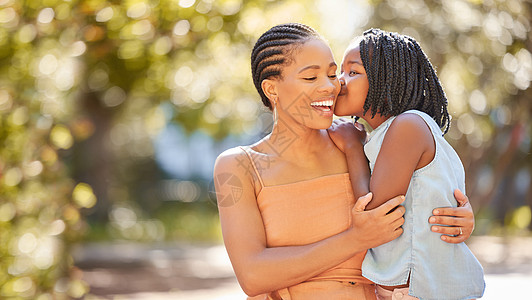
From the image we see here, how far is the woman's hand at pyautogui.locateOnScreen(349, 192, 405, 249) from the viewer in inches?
75.9

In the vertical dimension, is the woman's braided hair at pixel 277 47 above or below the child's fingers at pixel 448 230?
above

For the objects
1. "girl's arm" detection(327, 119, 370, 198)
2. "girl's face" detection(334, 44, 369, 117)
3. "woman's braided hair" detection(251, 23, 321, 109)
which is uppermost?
"woman's braided hair" detection(251, 23, 321, 109)

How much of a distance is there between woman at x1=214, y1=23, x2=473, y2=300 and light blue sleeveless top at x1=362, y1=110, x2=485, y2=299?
0.06 m

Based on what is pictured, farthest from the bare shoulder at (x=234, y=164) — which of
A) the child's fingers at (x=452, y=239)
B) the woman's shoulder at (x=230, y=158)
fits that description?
the child's fingers at (x=452, y=239)

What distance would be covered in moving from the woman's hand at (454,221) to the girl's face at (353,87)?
0.47 meters

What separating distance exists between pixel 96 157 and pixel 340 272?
18449 millimetres

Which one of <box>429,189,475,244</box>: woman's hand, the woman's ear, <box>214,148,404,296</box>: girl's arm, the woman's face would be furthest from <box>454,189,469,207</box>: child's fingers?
the woman's ear

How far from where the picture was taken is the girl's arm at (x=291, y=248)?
1.94m

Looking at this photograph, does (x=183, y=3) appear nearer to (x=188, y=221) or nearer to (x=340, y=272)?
(x=340, y=272)

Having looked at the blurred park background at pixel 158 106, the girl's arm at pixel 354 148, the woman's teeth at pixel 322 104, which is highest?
the blurred park background at pixel 158 106

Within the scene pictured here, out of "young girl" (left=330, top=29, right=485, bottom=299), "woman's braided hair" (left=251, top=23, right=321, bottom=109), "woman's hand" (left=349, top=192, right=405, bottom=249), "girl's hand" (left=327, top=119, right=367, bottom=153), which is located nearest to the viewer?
"woman's hand" (left=349, top=192, right=405, bottom=249)

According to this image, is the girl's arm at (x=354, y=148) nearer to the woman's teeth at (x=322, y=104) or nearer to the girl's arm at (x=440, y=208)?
the girl's arm at (x=440, y=208)

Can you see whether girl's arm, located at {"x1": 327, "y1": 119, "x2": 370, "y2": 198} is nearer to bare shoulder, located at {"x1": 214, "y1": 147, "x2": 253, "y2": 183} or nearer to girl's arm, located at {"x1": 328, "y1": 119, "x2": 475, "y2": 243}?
girl's arm, located at {"x1": 328, "y1": 119, "x2": 475, "y2": 243}

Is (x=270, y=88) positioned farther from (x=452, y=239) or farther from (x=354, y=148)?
(x=452, y=239)
